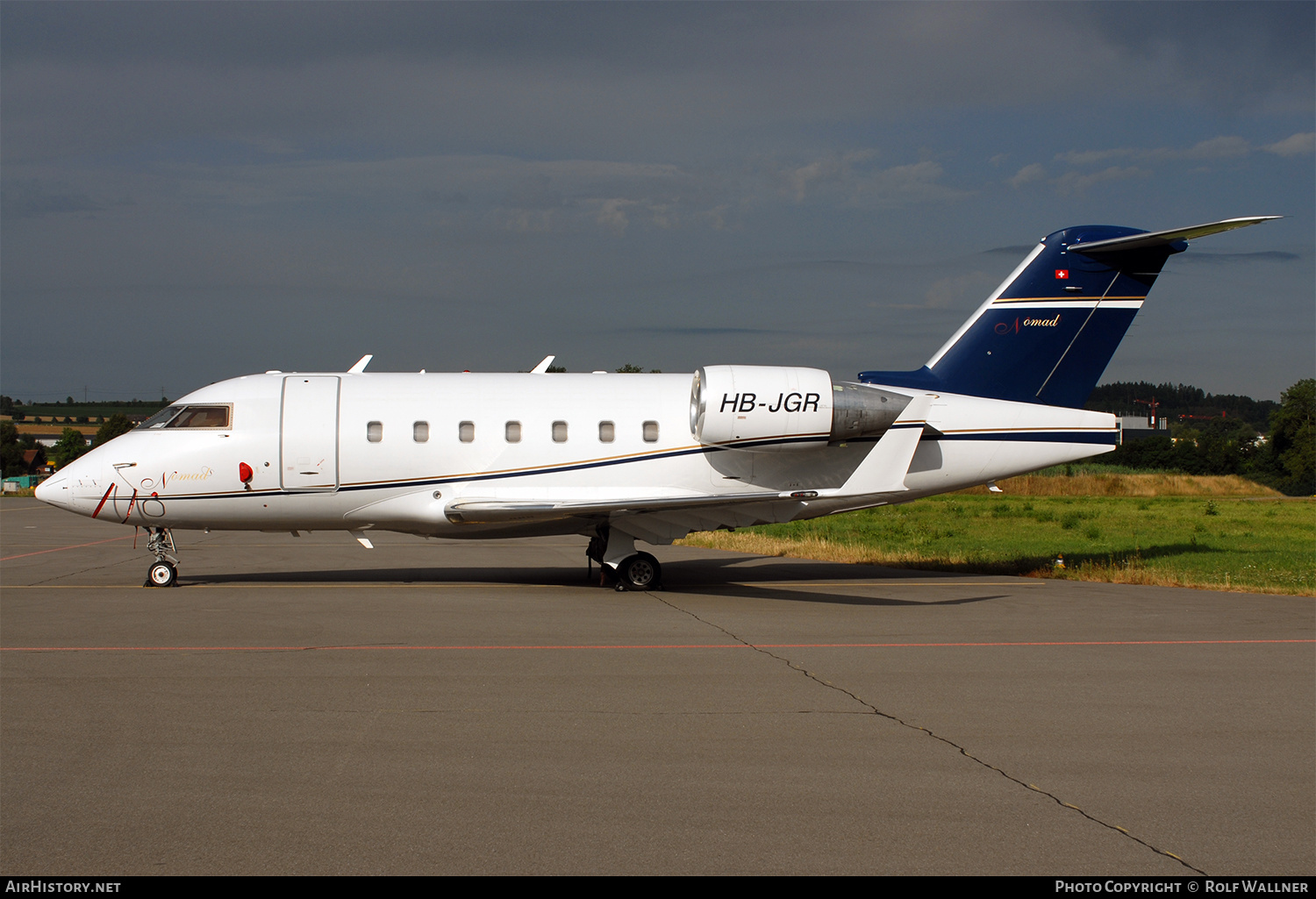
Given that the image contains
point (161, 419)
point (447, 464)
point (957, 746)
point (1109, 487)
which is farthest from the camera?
point (1109, 487)

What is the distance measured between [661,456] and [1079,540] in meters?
15.5

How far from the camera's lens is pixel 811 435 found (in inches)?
637

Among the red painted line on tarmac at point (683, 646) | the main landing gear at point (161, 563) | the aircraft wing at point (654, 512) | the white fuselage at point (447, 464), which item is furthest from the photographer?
the main landing gear at point (161, 563)

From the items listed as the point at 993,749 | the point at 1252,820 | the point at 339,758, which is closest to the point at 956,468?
the point at 993,749

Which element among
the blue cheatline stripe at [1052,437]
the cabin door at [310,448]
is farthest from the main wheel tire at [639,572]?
the blue cheatline stripe at [1052,437]

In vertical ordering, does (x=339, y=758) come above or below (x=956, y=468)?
below

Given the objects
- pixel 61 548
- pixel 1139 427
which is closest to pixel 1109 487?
pixel 61 548

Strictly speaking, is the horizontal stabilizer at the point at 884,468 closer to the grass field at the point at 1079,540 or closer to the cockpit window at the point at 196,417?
the grass field at the point at 1079,540

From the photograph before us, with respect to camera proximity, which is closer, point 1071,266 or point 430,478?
point 430,478

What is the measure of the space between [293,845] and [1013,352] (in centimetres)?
1506

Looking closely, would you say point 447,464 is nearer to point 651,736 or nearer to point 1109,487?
point 651,736

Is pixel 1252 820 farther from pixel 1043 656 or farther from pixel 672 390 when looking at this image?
pixel 672 390

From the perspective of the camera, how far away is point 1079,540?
88.5 feet

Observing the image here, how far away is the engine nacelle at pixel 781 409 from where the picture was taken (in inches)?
627
